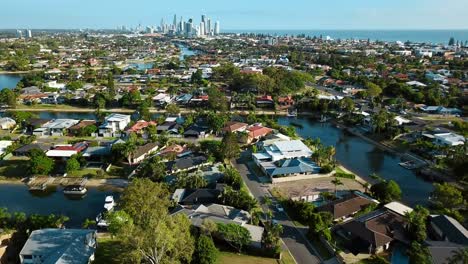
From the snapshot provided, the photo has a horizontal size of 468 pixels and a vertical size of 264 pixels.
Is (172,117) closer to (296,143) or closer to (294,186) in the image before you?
(296,143)

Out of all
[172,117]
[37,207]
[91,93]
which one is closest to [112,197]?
[37,207]

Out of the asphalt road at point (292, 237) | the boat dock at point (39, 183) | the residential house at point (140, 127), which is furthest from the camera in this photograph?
the residential house at point (140, 127)

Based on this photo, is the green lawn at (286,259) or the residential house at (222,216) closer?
the green lawn at (286,259)

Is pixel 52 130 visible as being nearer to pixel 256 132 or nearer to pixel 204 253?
pixel 256 132

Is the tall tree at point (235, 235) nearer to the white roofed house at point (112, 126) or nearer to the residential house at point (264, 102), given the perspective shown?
the white roofed house at point (112, 126)

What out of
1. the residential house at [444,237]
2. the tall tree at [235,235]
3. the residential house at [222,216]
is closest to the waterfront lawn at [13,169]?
the residential house at [222,216]

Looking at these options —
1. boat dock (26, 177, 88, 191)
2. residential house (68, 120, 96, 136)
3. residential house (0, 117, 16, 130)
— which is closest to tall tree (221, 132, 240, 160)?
boat dock (26, 177, 88, 191)
